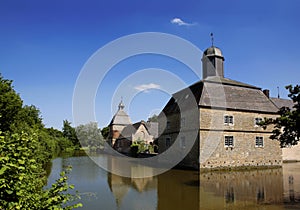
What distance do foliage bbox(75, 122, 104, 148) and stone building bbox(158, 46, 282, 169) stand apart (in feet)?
141

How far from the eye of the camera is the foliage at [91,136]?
218 feet

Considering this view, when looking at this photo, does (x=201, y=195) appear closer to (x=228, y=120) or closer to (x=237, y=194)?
(x=237, y=194)

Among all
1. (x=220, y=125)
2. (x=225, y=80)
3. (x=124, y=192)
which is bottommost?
(x=124, y=192)

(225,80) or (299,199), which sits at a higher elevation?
(225,80)

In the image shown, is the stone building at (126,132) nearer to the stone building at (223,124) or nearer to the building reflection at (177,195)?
the stone building at (223,124)

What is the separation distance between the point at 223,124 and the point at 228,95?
304 cm

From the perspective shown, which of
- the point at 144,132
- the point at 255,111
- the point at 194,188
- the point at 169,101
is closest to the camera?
the point at 194,188

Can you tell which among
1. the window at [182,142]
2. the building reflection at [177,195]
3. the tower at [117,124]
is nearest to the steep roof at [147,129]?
the tower at [117,124]

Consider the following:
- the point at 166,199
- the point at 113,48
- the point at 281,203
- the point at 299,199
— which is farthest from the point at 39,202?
the point at 113,48

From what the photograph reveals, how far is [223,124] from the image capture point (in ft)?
75.6

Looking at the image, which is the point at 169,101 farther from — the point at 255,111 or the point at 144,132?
the point at 144,132

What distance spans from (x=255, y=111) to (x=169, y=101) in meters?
10.3

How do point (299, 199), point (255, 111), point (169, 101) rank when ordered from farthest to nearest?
point (169, 101) → point (255, 111) → point (299, 199)

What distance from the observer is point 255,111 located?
24.5m
